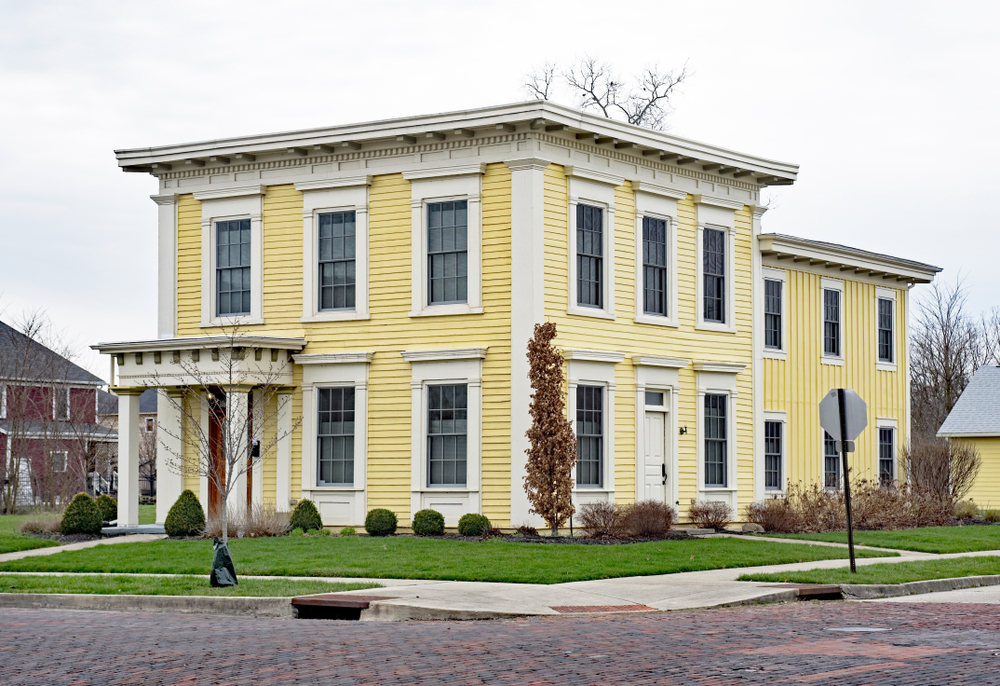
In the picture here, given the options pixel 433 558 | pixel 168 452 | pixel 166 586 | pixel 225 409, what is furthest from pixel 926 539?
pixel 168 452

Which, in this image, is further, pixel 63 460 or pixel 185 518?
pixel 63 460

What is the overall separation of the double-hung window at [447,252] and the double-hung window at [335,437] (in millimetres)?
2821

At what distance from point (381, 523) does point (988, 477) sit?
24.0 metres

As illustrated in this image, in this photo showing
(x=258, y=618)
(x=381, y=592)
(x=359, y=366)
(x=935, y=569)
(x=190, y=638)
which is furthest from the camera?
(x=359, y=366)

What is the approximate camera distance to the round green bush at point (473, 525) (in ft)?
83.1

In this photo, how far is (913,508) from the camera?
31.1 meters

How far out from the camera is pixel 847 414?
62.5 feet

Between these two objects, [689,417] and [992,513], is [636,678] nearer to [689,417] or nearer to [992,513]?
[689,417]

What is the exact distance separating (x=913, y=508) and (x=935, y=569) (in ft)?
38.1

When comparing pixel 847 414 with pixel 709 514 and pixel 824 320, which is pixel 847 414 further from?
pixel 824 320

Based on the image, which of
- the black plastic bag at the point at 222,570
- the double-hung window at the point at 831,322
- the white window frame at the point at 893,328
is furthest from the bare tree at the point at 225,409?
the white window frame at the point at 893,328

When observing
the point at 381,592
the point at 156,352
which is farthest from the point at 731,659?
the point at 156,352

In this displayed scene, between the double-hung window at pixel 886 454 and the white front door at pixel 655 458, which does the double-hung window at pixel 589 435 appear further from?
the double-hung window at pixel 886 454

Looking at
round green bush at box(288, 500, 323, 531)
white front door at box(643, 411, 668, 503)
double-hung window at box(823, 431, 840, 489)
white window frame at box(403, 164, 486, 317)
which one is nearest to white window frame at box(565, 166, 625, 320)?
white window frame at box(403, 164, 486, 317)
